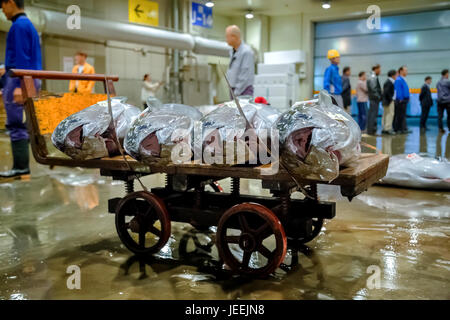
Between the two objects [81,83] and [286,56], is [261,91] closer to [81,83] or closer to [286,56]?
[286,56]

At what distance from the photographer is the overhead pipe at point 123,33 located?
9734 millimetres

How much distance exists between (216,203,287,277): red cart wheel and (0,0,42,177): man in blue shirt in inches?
126

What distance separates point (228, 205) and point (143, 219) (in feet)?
1.71

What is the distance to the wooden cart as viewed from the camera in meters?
2.21

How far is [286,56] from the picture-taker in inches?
687

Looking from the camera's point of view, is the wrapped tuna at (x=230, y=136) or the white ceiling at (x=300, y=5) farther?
the white ceiling at (x=300, y=5)

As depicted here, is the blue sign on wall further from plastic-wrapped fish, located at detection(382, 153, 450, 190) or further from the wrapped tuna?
the wrapped tuna

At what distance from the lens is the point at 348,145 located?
6.83 ft

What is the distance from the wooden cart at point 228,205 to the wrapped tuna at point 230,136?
0.05 m

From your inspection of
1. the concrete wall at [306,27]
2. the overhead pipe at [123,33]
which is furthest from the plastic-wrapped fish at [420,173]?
the concrete wall at [306,27]

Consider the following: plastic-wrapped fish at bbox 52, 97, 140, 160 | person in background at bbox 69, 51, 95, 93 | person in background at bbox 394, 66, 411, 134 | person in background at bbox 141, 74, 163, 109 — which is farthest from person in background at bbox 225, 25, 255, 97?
person in background at bbox 141, 74, 163, 109

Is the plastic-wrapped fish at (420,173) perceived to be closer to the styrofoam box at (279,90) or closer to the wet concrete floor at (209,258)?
the wet concrete floor at (209,258)

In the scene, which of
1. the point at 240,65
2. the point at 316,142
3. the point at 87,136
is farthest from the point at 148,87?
the point at 316,142
